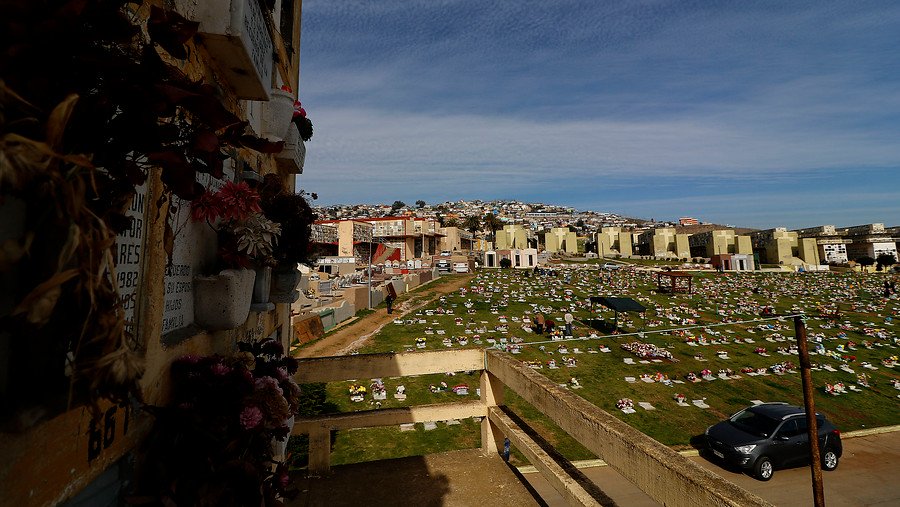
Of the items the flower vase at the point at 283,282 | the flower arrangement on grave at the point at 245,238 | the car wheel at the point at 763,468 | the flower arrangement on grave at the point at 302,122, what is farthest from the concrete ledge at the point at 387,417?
the car wheel at the point at 763,468

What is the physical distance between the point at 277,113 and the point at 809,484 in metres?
14.2

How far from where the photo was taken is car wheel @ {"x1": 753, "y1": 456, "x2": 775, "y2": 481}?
10234mm

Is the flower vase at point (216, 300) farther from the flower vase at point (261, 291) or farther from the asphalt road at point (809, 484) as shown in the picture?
the asphalt road at point (809, 484)

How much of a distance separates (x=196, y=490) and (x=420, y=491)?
2.63 meters

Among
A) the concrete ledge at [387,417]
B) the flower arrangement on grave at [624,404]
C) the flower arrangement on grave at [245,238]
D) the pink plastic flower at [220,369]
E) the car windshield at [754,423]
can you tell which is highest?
the flower arrangement on grave at [245,238]

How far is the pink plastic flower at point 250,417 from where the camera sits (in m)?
2.01

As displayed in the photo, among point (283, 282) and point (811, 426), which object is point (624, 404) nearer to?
point (811, 426)

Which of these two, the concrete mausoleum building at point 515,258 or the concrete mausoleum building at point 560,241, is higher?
the concrete mausoleum building at point 560,241

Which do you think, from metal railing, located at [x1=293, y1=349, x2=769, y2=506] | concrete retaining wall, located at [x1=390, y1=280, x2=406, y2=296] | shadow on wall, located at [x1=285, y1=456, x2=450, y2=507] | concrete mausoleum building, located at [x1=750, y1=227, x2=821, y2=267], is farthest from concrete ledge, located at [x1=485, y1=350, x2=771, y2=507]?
concrete mausoleum building, located at [x1=750, y1=227, x2=821, y2=267]

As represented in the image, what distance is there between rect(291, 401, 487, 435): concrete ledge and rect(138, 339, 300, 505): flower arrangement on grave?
1.82 m

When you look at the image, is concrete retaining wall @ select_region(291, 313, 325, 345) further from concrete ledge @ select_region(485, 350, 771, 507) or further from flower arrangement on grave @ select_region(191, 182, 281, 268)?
concrete ledge @ select_region(485, 350, 771, 507)

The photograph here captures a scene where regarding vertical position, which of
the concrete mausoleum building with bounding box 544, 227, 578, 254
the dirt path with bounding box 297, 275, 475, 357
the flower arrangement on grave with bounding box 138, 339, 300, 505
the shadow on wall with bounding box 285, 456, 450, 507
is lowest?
the dirt path with bounding box 297, 275, 475, 357

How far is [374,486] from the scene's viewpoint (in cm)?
405

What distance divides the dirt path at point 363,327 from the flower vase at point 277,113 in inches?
547
